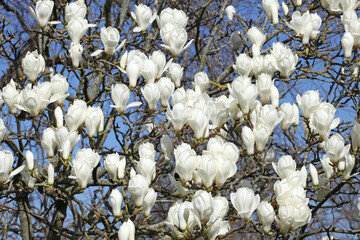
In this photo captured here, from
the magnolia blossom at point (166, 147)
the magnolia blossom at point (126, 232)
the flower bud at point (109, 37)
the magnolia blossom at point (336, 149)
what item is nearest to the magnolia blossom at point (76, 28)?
the flower bud at point (109, 37)

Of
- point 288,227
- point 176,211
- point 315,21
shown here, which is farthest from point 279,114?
point 315,21

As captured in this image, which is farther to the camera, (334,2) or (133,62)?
(334,2)

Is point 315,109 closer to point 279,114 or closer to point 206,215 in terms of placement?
point 279,114

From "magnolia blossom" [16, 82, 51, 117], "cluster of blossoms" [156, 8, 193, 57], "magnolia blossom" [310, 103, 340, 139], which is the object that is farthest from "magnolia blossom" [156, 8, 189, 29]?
"magnolia blossom" [310, 103, 340, 139]

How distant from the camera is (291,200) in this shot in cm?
198

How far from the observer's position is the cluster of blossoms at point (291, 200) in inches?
76.7

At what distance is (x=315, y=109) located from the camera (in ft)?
7.93

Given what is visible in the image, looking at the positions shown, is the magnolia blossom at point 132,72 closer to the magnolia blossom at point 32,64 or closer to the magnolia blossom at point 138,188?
the magnolia blossom at point 32,64

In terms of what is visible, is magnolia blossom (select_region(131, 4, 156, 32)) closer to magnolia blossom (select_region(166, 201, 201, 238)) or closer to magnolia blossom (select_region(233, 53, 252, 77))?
magnolia blossom (select_region(233, 53, 252, 77))

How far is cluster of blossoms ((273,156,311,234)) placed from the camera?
1947mm

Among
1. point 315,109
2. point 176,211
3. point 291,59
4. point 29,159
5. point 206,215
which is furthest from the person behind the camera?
point 291,59

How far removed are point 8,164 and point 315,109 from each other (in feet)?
4.57

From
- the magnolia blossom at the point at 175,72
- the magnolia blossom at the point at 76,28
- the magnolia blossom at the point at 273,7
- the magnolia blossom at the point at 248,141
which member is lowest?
the magnolia blossom at the point at 248,141

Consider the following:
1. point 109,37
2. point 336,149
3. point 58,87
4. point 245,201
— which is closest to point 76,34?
point 109,37
